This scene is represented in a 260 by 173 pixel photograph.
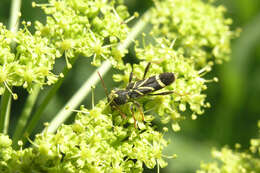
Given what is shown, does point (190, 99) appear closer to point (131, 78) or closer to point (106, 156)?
point (131, 78)

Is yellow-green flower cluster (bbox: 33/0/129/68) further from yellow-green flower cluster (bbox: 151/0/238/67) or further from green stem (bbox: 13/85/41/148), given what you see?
yellow-green flower cluster (bbox: 151/0/238/67)

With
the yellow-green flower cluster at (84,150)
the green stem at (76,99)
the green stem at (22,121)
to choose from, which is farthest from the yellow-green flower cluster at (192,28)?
the green stem at (22,121)

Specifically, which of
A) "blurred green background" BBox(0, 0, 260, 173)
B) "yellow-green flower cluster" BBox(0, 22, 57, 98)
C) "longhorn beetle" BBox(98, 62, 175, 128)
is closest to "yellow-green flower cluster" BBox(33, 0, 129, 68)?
"yellow-green flower cluster" BBox(0, 22, 57, 98)

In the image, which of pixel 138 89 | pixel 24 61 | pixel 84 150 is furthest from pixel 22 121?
pixel 138 89

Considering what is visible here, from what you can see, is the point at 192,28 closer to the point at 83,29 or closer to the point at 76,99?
the point at 83,29

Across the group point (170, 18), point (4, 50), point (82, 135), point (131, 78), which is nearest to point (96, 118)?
point (82, 135)

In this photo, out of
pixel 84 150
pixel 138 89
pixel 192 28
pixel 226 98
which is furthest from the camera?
pixel 226 98
